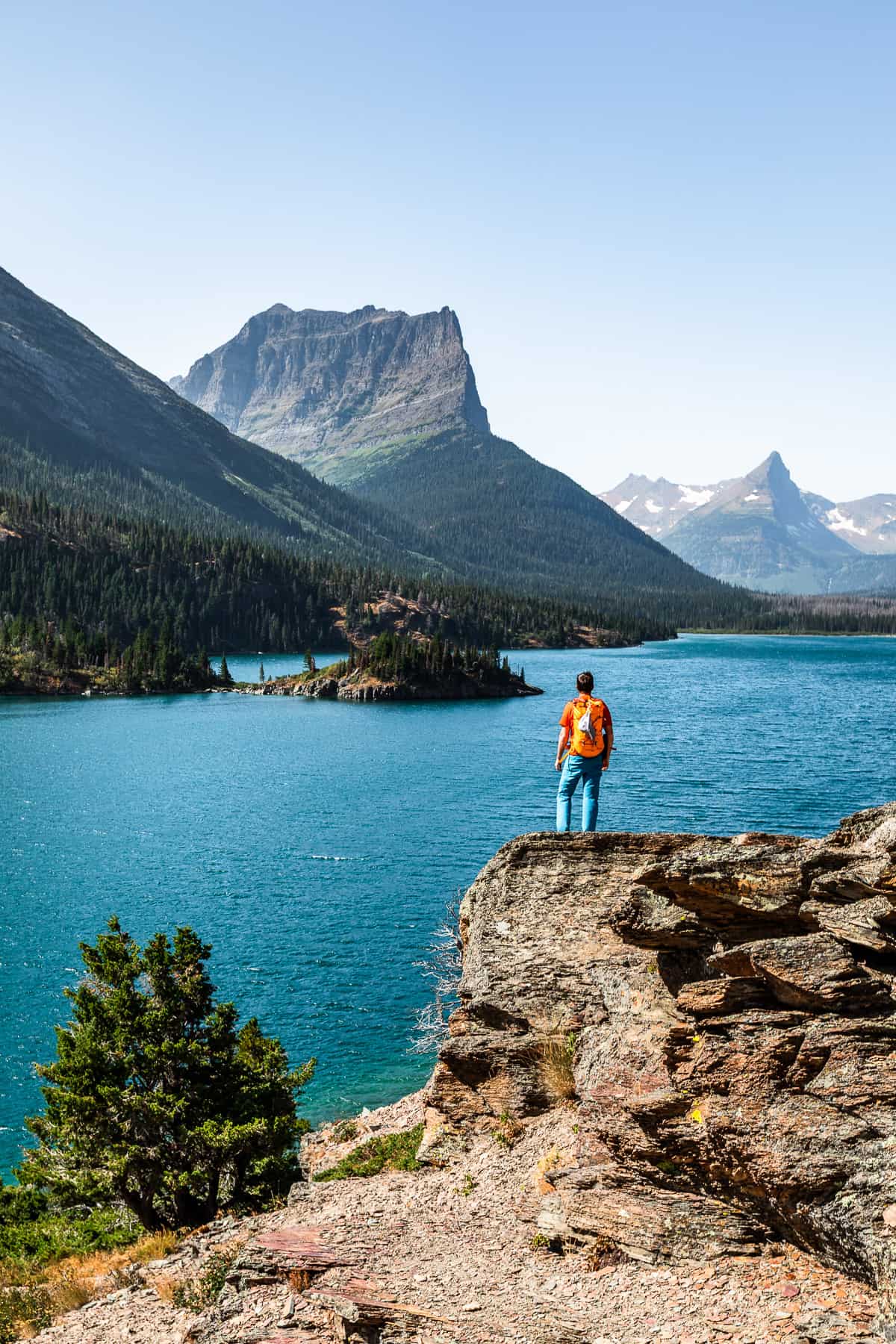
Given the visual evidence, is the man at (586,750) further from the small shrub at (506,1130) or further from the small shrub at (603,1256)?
the small shrub at (603,1256)

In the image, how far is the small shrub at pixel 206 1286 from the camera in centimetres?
1726

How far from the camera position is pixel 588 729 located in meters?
23.9

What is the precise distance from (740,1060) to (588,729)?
33.6ft

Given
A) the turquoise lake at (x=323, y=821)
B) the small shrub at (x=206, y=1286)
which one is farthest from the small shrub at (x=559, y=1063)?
the turquoise lake at (x=323, y=821)

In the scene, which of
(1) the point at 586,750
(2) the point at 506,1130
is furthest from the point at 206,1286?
(1) the point at 586,750

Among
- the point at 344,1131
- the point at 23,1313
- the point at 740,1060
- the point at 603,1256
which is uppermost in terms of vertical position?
the point at 740,1060

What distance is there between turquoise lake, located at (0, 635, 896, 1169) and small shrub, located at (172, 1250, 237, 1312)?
17.9 m

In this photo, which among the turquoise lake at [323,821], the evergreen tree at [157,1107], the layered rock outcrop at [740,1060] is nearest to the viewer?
the layered rock outcrop at [740,1060]

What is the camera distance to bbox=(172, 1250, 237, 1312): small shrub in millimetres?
17263

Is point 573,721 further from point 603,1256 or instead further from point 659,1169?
point 603,1256

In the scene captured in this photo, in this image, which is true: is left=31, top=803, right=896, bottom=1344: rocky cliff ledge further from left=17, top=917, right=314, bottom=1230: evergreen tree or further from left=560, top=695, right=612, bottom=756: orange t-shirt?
left=17, top=917, right=314, bottom=1230: evergreen tree

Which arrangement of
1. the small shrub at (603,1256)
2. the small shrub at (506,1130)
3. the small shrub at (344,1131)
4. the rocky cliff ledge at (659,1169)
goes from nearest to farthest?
the rocky cliff ledge at (659,1169) < the small shrub at (603,1256) < the small shrub at (506,1130) < the small shrub at (344,1131)

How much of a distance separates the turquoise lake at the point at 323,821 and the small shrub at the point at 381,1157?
9.96 meters

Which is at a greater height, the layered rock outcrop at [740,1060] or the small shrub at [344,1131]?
the layered rock outcrop at [740,1060]
